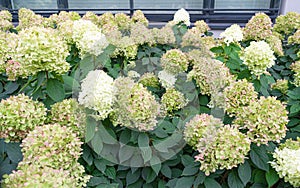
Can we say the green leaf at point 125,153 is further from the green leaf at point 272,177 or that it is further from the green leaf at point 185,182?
the green leaf at point 272,177

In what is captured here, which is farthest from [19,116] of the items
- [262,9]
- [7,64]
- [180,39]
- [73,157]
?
[262,9]

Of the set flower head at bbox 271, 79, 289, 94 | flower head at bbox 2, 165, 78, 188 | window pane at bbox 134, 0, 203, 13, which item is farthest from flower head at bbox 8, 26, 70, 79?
window pane at bbox 134, 0, 203, 13

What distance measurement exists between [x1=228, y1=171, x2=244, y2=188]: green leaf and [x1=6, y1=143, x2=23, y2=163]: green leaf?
856 mm

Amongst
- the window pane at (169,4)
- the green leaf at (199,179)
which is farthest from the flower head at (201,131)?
the window pane at (169,4)

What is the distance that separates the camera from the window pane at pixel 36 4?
4516mm

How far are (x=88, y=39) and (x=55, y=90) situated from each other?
0.37m

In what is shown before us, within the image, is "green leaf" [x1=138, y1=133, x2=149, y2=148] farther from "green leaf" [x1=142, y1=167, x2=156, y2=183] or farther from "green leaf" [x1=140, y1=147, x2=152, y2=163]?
"green leaf" [x1=142, y1=167, x2=156, y2=183]

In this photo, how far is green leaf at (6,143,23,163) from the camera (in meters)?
1.14

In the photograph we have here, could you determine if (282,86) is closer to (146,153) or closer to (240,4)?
(146,153)

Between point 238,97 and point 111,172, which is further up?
point 238,97

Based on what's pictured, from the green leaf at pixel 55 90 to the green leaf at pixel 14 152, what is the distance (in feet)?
0.79

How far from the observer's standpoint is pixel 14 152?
1153 millimetres

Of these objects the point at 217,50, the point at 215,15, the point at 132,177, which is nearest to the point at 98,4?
the point at 215,15

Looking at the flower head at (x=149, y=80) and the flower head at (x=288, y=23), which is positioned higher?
the flower head at (x=288, y=23)
